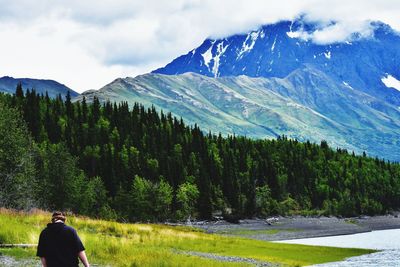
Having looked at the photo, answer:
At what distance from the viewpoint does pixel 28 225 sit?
34031mm

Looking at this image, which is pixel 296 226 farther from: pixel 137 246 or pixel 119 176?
pixel 137 246

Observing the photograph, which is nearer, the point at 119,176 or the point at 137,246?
the point at 137,246

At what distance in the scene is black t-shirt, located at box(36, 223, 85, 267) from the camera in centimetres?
1512

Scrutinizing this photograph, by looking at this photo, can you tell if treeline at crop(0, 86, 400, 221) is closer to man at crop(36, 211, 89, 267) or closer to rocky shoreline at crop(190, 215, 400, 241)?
rocky shoreline at crop(190, 215, 400, 241)

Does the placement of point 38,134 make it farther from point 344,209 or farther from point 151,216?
point 344,209

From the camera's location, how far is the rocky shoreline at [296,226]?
123 meters

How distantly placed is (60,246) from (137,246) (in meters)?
22.7

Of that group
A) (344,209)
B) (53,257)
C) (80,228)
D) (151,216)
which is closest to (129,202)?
(151,216)

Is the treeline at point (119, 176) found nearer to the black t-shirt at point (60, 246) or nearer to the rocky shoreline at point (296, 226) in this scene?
the rocky shoreline at point (296, 226)

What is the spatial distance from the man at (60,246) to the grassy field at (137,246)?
1261cm

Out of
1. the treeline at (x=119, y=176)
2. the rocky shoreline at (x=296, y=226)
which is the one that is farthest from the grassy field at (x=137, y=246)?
the rocky shoreline at (x=296, y=226)

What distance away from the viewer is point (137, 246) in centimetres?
3734

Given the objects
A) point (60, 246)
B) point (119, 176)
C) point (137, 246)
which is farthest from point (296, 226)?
point (60, 246)

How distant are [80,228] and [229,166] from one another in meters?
145
